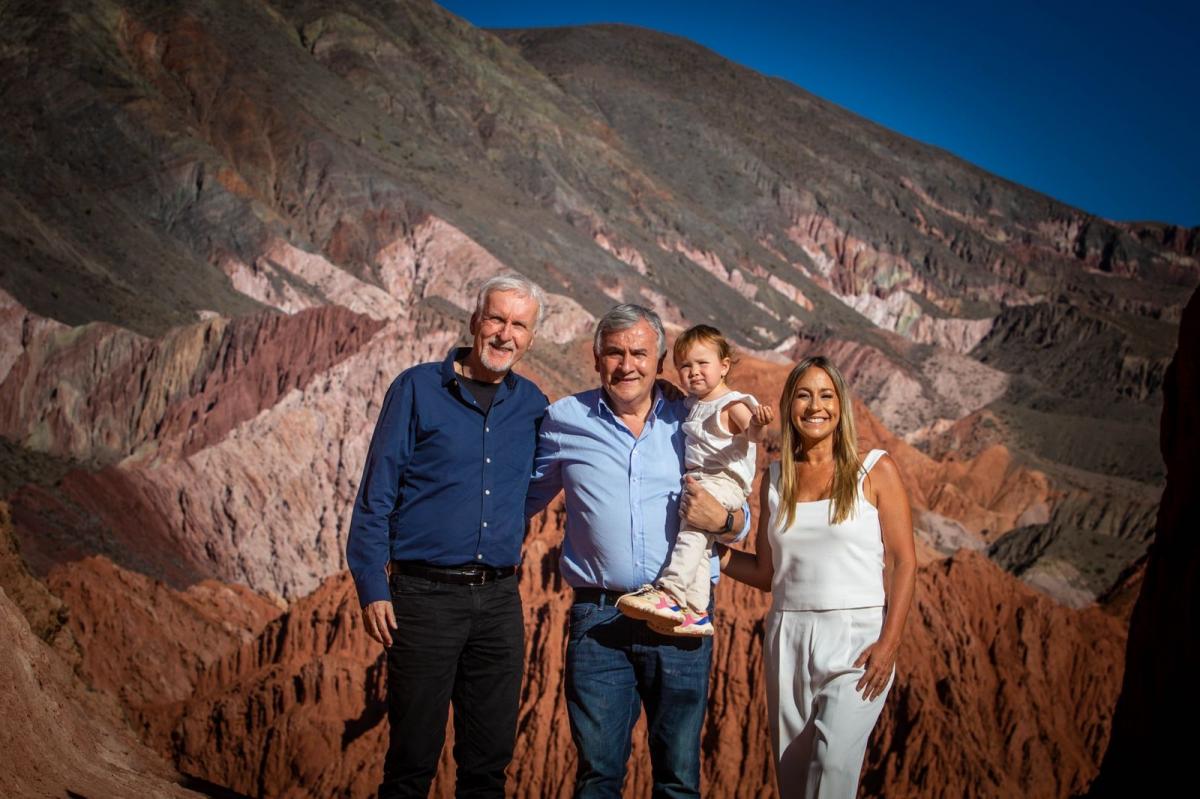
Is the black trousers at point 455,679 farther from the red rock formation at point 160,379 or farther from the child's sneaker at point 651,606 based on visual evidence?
the red rock formation at point 160,379

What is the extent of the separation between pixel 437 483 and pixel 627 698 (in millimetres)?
1012

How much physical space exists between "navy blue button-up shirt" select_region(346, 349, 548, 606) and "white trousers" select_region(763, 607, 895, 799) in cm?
107

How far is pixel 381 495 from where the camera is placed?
3719 millimetres

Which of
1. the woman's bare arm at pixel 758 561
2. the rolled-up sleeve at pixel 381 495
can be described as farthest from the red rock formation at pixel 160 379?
the woman's bare arm at pixel 758 561

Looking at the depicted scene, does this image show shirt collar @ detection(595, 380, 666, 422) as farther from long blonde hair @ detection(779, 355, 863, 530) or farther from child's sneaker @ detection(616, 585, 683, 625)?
child's sneaker @ detection(616, 585, 683, 625)

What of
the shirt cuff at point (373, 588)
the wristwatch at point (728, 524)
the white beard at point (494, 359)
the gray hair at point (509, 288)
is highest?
the gray hair at point (509, 288)

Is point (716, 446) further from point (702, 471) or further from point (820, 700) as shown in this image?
point (820, 700)

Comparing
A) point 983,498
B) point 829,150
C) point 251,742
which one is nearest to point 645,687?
point 251,742

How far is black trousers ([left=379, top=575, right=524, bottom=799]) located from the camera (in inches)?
146

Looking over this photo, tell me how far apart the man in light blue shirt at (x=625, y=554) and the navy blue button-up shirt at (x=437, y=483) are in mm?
221

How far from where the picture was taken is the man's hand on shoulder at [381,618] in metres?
3.62

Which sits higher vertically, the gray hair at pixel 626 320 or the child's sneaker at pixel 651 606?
the gray hair at pixel 626 320

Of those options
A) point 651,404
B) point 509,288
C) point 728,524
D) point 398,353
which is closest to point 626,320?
point 651,404

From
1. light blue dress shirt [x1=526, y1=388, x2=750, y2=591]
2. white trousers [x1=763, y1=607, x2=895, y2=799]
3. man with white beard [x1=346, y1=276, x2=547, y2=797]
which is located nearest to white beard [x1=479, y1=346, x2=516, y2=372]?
man with white beard [x1=346, y1=276, x2=547, y2=797]
